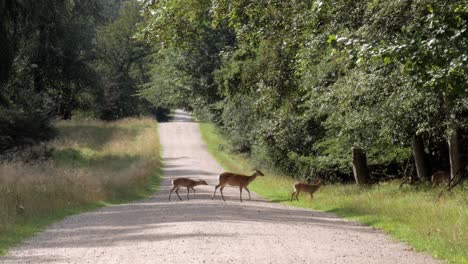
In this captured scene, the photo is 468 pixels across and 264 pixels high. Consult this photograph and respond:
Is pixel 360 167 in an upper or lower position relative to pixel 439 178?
upper

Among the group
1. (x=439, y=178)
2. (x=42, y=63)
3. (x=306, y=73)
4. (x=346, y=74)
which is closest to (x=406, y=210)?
(x=346, y=74)

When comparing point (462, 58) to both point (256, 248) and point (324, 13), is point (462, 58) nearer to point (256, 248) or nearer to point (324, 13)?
point (256, 248)

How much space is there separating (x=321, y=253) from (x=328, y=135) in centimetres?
1810

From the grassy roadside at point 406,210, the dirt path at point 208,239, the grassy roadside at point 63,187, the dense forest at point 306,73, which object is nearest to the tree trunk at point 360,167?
the dense forest at point 306,73

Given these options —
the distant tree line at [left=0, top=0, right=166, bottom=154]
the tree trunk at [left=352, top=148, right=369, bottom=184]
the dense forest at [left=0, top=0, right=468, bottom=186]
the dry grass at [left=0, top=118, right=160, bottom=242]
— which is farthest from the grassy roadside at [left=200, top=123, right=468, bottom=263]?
the distant tree line at [left=0, top=0, right=166, bottom=154]

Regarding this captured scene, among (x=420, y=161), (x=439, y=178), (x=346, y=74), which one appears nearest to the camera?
(x=346, y=74)

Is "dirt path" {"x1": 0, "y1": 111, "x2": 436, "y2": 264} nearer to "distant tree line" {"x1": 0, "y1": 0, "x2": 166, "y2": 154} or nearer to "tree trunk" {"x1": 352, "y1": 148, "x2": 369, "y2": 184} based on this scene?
"distant tree line" {"x1": 0, "y1": 0, "x2": 166, "y2": 154}

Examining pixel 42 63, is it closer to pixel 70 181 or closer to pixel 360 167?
pixel 70 181

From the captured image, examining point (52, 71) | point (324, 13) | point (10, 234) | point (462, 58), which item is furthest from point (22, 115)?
point (462, 58)

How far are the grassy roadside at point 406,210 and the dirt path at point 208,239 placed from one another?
1.50 feet

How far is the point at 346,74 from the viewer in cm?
1994

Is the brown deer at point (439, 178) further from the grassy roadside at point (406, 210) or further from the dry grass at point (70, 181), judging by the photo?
the dry grass at point (70, 181)

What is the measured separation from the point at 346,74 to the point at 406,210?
4870 millimetres

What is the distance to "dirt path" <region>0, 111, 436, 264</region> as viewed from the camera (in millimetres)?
10180
